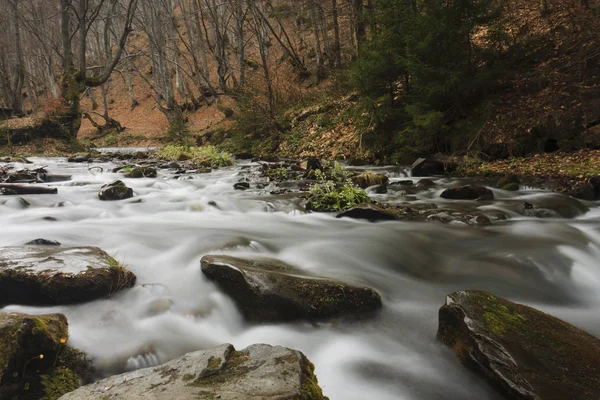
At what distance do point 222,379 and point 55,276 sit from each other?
6.58 ft

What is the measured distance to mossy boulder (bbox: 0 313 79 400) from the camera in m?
1.89

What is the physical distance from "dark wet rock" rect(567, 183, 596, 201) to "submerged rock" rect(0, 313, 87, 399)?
26.3 feet

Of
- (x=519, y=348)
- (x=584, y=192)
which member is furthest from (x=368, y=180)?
(x=519, y=348)

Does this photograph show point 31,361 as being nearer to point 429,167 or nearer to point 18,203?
point 18,203

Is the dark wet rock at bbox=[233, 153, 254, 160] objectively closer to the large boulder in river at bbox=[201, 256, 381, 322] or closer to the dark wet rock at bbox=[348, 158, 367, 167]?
the dark wet rock at bbox=[348, 158, 367, 167]

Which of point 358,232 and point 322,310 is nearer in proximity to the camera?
point 322,310

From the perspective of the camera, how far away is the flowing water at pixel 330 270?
2.61 m

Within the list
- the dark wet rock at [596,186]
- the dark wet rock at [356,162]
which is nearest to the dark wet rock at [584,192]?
the dark wet rock at [596,186]

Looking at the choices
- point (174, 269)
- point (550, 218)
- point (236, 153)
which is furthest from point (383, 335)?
point (236, 153)

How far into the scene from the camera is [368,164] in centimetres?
1198

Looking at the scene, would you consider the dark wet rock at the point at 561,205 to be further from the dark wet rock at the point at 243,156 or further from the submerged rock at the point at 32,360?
the dark wet rock at the point at 243,156

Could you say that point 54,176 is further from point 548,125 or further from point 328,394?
point 548,125

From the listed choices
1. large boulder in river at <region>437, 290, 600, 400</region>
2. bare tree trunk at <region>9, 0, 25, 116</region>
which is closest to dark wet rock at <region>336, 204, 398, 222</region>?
large boulder in river at <region>437, 290, 600, 400</region>

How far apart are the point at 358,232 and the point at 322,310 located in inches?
105
